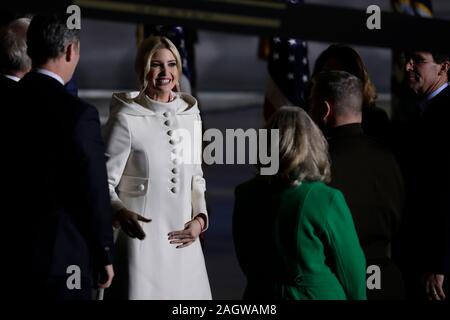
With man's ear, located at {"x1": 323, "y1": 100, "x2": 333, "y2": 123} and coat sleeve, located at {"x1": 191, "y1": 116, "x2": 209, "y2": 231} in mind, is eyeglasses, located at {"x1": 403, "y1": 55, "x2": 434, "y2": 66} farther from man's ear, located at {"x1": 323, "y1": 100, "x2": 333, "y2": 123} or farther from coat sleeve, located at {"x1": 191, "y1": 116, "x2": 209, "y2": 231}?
coat sleeve, located at {"x1": 191, "y1": 116, "x2": 209, "y2": 231}

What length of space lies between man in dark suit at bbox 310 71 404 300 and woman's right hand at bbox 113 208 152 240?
73 centimetres

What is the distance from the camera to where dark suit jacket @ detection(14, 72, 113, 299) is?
9.79ft

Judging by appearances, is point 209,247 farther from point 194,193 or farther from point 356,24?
point 194,193

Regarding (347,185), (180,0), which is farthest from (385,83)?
(347,185)

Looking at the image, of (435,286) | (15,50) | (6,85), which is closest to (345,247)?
(435,286)

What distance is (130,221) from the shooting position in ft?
11.5

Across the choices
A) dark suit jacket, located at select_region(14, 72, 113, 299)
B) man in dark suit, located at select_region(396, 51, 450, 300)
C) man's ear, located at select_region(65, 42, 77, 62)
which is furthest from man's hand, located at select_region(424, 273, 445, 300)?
man's ear, located at select_region(65, 42, 77, 62)

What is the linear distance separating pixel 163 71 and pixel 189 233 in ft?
1.93

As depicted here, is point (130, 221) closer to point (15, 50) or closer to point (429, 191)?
point (15, 50)

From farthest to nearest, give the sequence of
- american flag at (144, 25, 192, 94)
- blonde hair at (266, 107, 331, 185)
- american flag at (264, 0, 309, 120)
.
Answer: american flag at (264, 0, 309, 120), american flag at (144, 25, 192, 94), blonde hair at (266, 107, 331, 185)

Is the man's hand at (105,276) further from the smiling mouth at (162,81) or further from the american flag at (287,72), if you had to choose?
the american flag at (287,72)

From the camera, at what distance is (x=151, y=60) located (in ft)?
11.6

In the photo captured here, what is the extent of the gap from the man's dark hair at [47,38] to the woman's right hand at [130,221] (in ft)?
2.13

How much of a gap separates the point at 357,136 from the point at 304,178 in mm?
547
